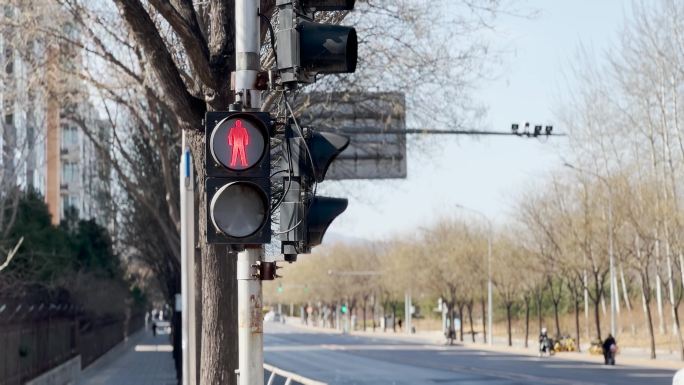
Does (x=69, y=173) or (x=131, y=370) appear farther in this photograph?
(x=69, y=173)

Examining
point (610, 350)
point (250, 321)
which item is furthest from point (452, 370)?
point (250, 321)

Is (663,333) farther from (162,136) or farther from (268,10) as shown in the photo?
(268,10)

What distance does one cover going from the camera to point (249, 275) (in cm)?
834

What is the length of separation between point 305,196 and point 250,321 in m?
1.29

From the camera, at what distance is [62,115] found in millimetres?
27281

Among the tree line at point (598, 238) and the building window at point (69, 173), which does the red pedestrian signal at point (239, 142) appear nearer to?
the tree line at point (598, 238)

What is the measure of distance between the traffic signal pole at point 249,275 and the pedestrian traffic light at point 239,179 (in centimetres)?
75

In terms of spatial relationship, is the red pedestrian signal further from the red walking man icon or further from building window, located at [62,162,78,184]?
building window, located at [62,162,78,184]

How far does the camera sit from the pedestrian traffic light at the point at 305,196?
24.8ft

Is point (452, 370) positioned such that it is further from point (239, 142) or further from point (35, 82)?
point (239, 142)

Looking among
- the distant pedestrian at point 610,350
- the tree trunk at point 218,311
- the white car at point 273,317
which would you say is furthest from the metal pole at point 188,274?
the white car at point 273,317

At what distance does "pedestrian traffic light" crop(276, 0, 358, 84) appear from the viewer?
24.4 ft

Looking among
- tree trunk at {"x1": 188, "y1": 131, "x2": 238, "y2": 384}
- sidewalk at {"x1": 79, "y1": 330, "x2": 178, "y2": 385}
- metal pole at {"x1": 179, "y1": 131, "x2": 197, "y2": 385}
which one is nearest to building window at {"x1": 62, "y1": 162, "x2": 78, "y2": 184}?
sidewalk at {"x1": 79, "y1": 330, "x2": 178, "y2": 385}

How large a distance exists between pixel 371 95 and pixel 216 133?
14655mm
